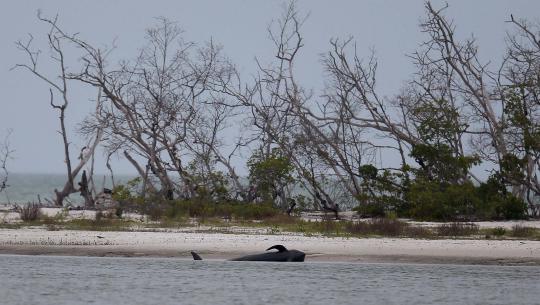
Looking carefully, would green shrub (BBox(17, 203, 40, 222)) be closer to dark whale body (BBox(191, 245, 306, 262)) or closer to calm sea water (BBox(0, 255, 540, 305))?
calm sea water (BBox(0, 255, 540, 305))

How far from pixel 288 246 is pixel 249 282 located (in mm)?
3091

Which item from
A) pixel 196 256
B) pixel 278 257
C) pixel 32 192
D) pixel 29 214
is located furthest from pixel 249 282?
pixel 32 192

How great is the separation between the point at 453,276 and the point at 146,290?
5295mm

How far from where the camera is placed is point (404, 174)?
3078 centimetres

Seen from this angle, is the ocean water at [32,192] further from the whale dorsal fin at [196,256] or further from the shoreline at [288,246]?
the whale dorsal fin at [196,256]

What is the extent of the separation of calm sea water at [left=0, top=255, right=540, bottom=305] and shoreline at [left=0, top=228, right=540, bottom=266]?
39 cm

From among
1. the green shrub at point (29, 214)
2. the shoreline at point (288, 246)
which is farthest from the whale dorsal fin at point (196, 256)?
the green shrub at point (29, 214)

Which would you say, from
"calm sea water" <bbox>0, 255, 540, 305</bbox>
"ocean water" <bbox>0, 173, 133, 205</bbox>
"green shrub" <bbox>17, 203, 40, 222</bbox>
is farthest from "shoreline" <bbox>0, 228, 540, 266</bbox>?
"ocean water" <bbox>0, 173, 133, 205</bbox>

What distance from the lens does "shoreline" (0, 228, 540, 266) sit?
20188 millimetres

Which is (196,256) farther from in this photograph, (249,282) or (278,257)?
(278,257)

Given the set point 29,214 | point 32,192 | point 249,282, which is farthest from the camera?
point 32,192

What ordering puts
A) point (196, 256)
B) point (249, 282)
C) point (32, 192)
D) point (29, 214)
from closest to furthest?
point (249, 282) < point (196, 256) < point (29, 214) < point (32, 192)

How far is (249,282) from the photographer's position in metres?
18.7

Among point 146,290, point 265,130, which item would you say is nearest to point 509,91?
point 265,130
